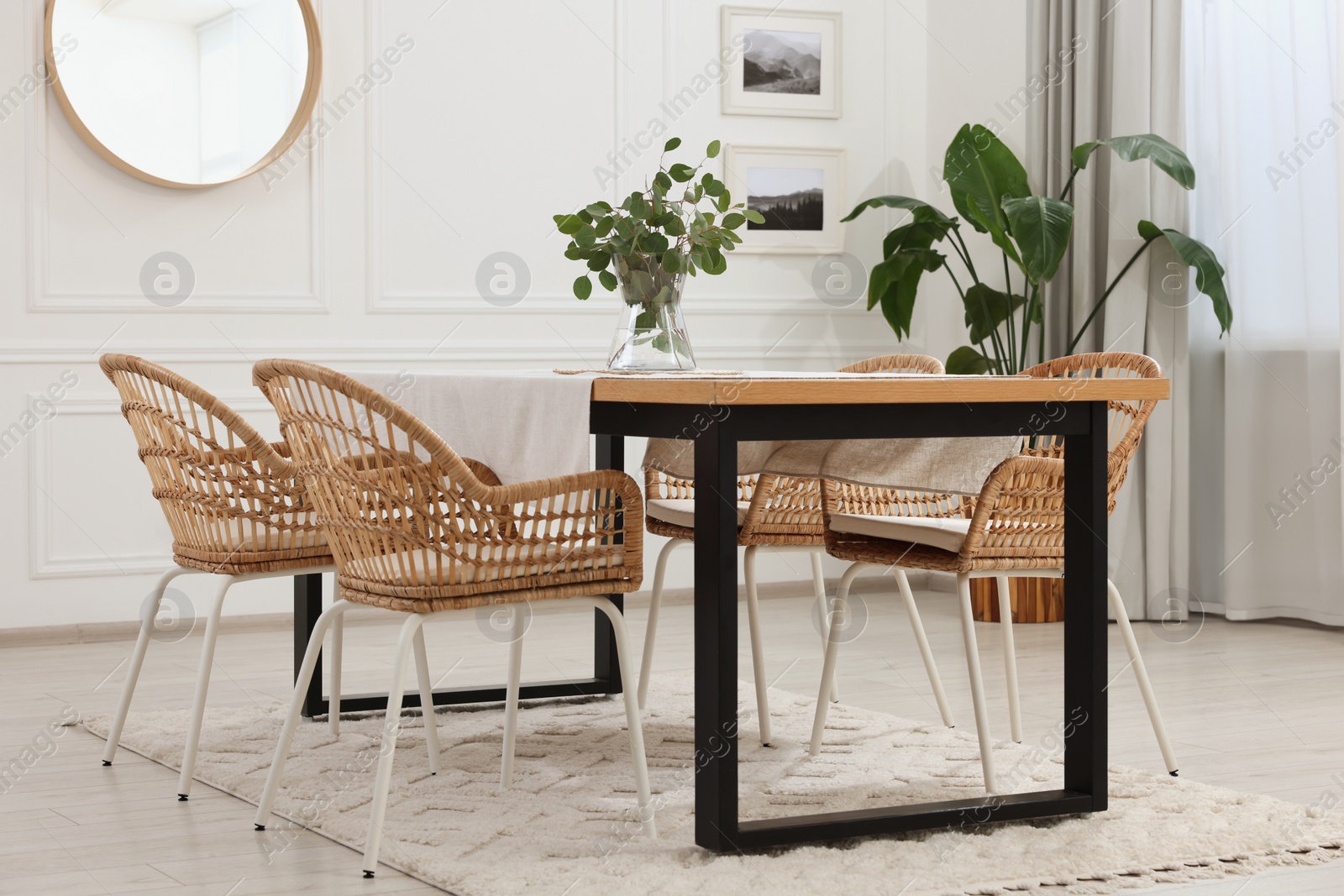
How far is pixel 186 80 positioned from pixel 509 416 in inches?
Answer: 98.7

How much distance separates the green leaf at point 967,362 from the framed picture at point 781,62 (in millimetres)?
1074

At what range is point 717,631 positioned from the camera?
84.5 inches

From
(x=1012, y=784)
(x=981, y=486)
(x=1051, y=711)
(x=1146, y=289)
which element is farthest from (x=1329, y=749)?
(x=1146, y=289)

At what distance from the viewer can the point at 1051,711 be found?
332 centimetres

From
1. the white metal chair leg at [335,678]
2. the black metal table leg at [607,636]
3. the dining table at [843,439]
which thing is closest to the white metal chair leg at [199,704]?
the white metal chair leg at [335,678]

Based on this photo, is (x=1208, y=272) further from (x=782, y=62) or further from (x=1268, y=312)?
(x=782, y=62)

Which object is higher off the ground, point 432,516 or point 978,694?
point 432,516

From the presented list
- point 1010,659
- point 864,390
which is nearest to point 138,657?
point 864,390

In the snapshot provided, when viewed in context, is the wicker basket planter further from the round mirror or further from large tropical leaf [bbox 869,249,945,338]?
the round mirror

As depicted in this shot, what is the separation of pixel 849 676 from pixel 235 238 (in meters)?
2.29

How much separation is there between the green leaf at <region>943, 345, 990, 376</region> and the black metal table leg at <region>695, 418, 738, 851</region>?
9.17 feet

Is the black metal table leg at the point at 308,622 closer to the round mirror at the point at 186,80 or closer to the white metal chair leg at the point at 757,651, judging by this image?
the white metal chair leg at the point at 757,651

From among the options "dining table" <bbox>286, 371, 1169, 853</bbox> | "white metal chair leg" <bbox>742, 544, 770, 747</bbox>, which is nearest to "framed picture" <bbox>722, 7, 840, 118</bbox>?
"white metal chair leg" <bbox>742, 544, 770, 747</bbox>

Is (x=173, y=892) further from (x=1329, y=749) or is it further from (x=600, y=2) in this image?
(x=600, y=2)
